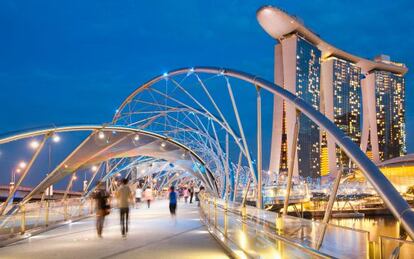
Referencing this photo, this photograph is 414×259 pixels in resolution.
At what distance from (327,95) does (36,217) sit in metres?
134

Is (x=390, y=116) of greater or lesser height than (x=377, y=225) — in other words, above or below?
above

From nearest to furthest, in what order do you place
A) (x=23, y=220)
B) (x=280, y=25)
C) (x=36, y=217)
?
(x=23, y=220) → (x=36, y=217) → (x=280, y=25)

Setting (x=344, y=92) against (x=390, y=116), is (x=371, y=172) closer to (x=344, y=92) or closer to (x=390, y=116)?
(x=344, y=92)

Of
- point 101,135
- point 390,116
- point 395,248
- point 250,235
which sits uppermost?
point 390,116

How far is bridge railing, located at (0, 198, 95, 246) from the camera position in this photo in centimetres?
1559

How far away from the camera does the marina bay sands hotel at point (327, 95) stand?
121 metres

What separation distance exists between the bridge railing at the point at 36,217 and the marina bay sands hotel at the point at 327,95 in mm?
81275

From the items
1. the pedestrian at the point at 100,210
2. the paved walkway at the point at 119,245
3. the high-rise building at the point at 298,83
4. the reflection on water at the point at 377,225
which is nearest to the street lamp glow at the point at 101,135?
the paved walkway at the point at 119,245

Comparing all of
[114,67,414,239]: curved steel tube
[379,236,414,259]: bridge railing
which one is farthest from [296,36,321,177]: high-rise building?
[379,236,414,259]: bridge railing

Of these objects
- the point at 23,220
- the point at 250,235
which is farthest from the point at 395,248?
the point at 23,220

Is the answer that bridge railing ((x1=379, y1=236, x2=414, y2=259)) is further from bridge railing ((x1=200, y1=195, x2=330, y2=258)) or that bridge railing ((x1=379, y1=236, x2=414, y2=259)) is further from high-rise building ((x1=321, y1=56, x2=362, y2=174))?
high-rise building ((x1=321, y1=56, x2=362, y2=174))

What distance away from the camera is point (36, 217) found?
18.5 metres

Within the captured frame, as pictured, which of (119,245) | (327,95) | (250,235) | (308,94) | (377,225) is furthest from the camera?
(327,95)

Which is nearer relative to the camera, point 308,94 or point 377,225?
point 377,225
